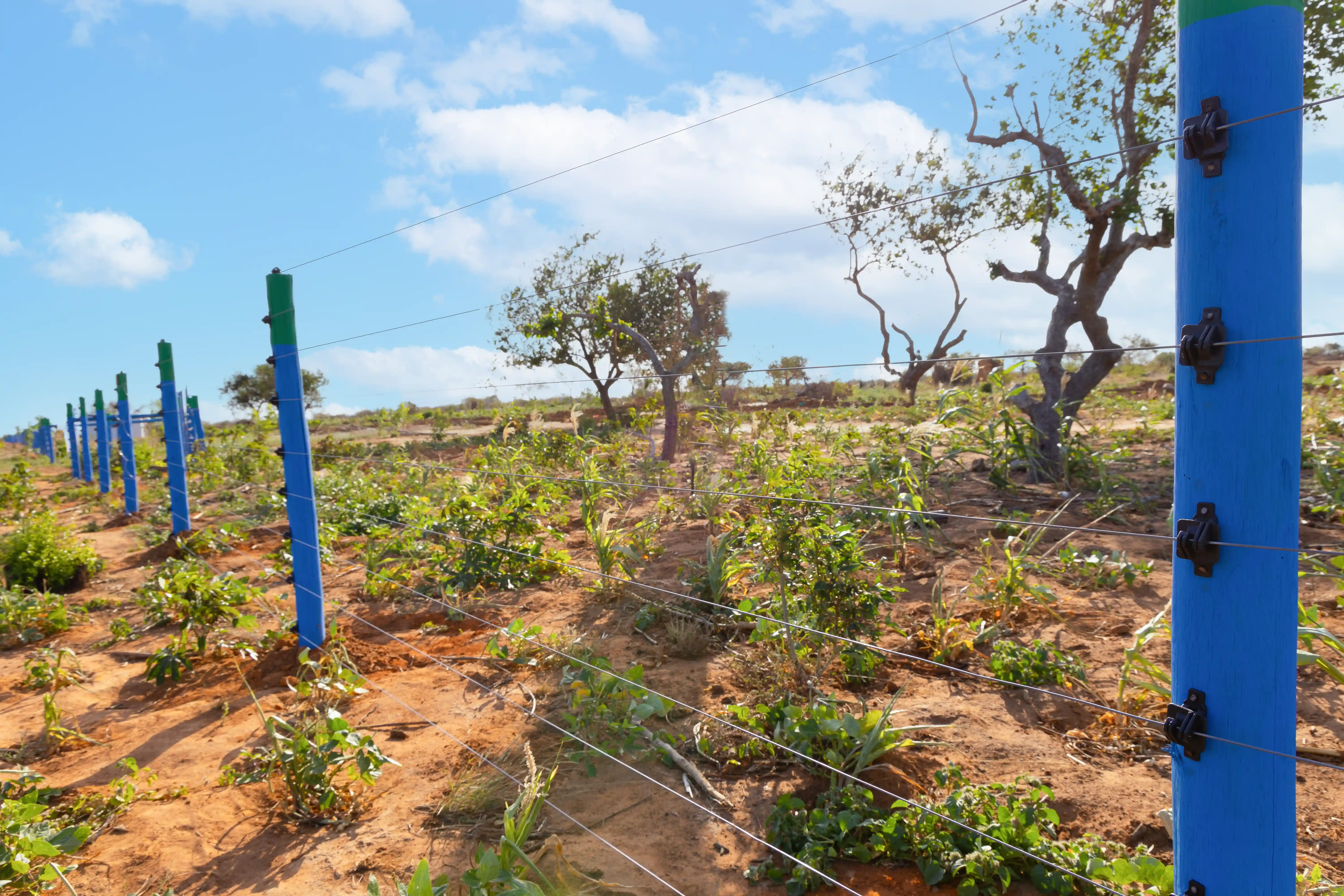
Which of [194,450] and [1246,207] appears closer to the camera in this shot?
[1246,207]

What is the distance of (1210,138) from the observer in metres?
1.24

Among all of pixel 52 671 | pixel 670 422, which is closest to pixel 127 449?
pixel 52 671

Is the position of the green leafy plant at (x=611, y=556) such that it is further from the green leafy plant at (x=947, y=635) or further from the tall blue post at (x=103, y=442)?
the tall blue post at (x=103, y=442)

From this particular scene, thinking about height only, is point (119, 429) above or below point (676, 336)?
below

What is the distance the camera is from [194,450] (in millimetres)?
15641

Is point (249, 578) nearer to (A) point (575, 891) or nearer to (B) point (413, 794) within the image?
(B) point (413, 794)

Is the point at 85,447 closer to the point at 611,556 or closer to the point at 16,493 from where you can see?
the point at 16,493

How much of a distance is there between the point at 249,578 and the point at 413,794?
3.87 metres

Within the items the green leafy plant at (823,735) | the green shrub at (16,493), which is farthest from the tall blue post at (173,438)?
the green leafy plant at (823,735)

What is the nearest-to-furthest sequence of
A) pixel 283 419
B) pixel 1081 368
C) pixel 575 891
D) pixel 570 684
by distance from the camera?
pixel 575 891
pixel 570 684
pixel 283 419
pixel 1081 368

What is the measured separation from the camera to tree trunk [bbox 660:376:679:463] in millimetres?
11023

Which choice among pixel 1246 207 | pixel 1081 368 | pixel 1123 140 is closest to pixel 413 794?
pixel 1246 207

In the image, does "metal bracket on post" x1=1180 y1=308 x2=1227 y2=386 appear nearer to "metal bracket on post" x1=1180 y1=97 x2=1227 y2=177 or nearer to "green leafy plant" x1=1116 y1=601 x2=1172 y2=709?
"metal bracket on post" x1=1180 y1=97 x2=1227 y2=177

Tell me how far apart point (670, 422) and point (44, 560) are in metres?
7.23
